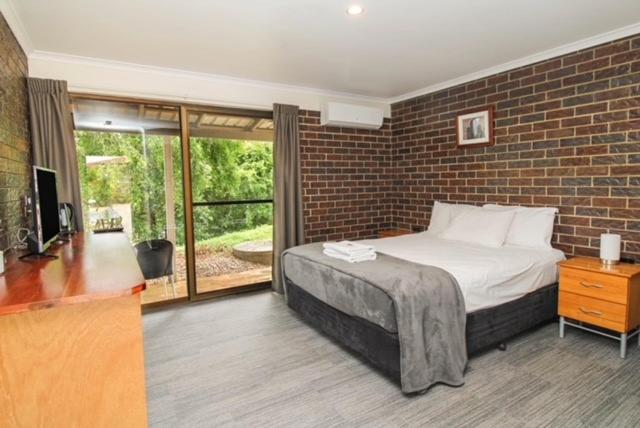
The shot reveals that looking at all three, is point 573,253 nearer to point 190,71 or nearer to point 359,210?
point 359,210

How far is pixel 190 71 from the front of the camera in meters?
3.59

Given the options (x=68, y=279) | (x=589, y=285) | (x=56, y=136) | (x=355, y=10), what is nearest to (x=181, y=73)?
(x=56, y=136)

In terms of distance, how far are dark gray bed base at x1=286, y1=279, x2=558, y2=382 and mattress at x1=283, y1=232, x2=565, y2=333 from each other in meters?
→ 0.06

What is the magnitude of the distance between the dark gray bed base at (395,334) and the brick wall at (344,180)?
1504 mm

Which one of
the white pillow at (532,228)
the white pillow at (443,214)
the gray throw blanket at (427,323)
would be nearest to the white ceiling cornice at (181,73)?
the white pillow at (443,214)

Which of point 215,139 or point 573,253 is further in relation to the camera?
point 215,139

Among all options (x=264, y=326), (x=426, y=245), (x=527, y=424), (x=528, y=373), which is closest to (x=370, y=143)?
(x=426, y=245)

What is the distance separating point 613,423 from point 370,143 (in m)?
3.73

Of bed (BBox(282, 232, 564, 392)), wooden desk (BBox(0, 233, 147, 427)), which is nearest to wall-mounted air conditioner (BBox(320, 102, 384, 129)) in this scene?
bed (BBox(282, 232, 564, 392))

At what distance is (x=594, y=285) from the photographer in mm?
2598

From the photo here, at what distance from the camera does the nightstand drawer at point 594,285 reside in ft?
8.06

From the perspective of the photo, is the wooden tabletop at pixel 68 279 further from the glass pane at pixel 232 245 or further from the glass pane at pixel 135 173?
the glass pane at pixel 232 245

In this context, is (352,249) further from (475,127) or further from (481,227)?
(475,127)

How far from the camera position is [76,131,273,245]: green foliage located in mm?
3504
